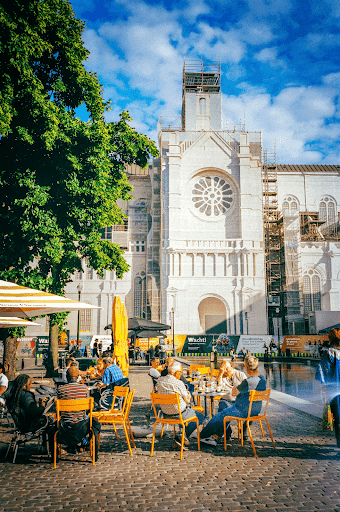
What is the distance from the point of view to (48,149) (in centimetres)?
1397

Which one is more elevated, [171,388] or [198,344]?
[171,388]

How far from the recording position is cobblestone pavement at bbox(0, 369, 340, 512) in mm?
4598

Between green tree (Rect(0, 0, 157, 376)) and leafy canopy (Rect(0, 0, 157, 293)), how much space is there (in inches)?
1.3

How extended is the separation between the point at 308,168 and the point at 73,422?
52815 millimetres

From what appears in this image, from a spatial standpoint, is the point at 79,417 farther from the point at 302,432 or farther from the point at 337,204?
the point at 337,204

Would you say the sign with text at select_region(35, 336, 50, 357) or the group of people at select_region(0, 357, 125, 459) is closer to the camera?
the group of people at select_region(0, 357, 125, 459)

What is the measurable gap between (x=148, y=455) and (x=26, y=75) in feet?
39.9

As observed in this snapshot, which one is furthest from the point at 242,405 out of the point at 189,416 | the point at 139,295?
A: the point at 139,295

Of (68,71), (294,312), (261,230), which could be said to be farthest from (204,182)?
(68,71)

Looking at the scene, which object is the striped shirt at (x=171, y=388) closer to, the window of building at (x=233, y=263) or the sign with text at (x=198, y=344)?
the sign with text at (x=198, y=344)

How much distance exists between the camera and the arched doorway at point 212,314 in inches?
1597

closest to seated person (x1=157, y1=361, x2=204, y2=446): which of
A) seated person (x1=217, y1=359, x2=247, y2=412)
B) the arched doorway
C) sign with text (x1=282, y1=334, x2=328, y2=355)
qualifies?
seated person (x1=217, y1=359, x2=247, y2=412)

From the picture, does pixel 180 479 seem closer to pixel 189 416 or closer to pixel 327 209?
pixel 189 416

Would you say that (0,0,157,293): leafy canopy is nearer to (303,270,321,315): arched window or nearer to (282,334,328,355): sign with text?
(282,334,328,355): sign with text
